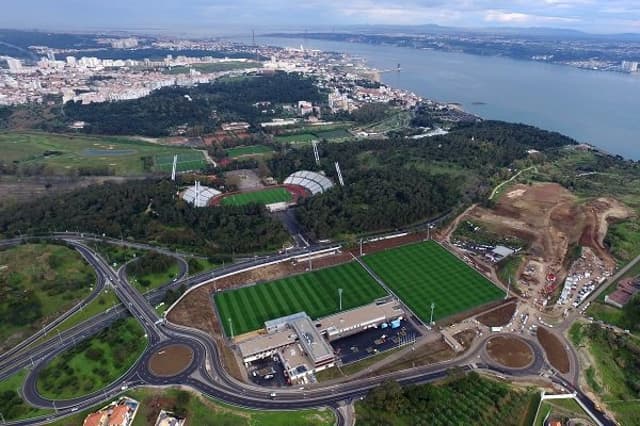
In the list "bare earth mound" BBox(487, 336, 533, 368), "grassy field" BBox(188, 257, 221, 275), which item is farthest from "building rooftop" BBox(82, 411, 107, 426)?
"bare earth mound" BBox(487, 336, 533, 368)

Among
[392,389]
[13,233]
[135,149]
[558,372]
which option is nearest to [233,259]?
[392,389]

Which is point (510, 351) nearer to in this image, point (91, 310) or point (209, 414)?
point (209, 414)

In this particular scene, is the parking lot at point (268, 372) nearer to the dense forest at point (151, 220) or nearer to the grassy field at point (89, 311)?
the grassy field at point (89, 311)

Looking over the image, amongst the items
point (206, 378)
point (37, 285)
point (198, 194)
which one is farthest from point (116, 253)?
point (206, 378)

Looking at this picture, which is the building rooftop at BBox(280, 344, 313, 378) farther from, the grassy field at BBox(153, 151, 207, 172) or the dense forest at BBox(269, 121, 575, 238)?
the grassy field at BBox(153, 151, 207, 172)

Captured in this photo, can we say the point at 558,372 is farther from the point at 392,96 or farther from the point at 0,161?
the point at 392,96

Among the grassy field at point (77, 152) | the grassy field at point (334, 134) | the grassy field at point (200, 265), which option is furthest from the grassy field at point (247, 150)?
the grassy field at point (200, 265)
